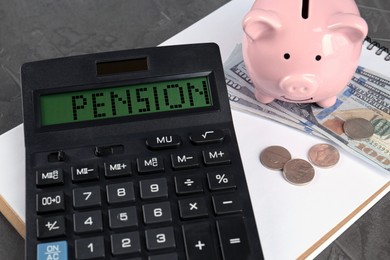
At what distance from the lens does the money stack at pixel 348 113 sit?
0.58 meters

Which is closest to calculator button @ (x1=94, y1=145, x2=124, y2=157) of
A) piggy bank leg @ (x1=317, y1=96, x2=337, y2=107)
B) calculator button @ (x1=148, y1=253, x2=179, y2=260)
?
calculator button @ (x1=148, y1=253, x2=179, y2=260)

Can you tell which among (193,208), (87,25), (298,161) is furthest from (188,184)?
(87,25)

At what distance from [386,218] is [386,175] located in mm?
40

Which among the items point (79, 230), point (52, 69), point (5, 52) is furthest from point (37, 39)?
point (79, 230)

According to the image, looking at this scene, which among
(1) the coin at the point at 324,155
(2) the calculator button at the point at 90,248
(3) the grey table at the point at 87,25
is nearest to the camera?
(2) the calculator button at the point at 90,248

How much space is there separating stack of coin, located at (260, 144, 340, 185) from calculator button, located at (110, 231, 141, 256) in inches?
6.2

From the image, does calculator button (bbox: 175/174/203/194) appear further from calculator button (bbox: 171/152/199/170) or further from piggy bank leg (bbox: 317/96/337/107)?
piggy bank leg (bbox: 317/96/337/107)

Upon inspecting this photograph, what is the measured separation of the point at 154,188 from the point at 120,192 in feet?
0.09

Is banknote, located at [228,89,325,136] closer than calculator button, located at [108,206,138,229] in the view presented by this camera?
No

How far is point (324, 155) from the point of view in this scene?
571mm

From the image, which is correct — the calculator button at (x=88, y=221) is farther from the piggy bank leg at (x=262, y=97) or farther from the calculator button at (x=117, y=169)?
the piggy bank leg at (x=262, y=97)

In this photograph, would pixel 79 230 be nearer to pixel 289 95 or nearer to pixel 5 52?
pixel 289 95

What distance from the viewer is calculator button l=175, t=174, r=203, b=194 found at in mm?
493

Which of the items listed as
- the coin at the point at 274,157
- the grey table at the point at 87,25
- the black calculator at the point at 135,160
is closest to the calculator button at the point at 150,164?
the black calculator at the point at 135,160
